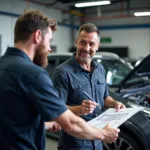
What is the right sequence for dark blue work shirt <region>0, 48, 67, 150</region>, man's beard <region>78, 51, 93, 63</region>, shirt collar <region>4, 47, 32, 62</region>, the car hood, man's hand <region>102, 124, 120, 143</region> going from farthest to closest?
the car hood → man's beard <region>78, 51, 93, 63</region> → man's hand <region>102, 124, 120, 143</region> → shirt collar <region>4, 47, 32, 62</region> → dark blue work shirt <region>0, 48, 67, 150</region>

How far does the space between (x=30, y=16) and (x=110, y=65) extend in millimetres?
3698

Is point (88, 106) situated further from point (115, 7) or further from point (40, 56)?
point (115, 7)

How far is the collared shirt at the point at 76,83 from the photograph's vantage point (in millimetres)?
2207

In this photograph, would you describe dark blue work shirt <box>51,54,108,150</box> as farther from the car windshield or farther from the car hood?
the car windshield

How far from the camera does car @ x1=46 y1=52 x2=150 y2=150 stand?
320 cm

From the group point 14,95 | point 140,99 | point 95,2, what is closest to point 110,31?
point 95,2

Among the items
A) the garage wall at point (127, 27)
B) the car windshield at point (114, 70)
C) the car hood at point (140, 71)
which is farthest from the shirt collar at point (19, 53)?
the garage wall at point (127, 27)

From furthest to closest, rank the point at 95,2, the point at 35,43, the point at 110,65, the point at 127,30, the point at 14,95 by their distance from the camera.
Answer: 1. the point at 127,30
2. the point at 95,2
3. the point at 110,65
4. the point at 35,43
5. the point at 14,95

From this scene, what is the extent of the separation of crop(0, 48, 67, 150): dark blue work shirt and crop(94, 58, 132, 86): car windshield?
129 inches

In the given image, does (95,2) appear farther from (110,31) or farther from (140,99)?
(140,99)

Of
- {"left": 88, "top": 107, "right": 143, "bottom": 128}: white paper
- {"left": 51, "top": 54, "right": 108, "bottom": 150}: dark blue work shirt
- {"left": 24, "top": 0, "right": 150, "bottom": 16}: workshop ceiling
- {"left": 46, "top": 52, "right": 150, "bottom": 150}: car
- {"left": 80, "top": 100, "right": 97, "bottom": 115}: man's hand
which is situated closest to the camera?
{"left": 88, "top": 107, "right": 143, "bottom": 128}: white paper

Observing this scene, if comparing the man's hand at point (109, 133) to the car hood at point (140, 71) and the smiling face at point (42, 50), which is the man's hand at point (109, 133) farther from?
the car hood at point (140, 71)

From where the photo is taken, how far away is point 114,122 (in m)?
1.84

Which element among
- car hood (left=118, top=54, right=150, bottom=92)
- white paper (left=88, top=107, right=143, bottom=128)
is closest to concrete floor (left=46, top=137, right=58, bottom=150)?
car hood (left=118, top=54, right=150, bottom=92)
